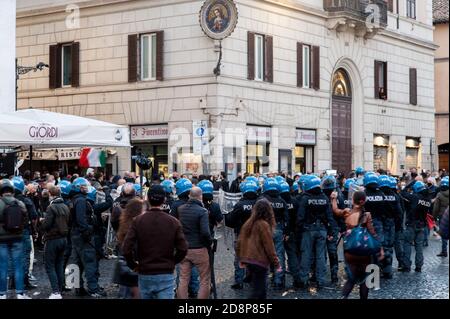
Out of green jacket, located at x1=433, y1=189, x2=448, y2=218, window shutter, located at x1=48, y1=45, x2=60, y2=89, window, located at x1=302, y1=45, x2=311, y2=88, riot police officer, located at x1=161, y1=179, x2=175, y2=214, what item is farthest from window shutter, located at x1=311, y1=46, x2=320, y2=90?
riot police officer, located at x1=161, y1=179, x2=175, y2=214

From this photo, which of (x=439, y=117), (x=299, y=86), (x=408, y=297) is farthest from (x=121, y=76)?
(x=439, y=117)

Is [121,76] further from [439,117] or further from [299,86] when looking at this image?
[439,117]

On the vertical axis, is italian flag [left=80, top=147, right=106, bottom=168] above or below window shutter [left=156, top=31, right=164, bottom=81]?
below

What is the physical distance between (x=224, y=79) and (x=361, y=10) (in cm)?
981

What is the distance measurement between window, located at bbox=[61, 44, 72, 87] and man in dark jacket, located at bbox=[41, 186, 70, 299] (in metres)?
20.8

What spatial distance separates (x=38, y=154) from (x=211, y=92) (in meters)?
7.68

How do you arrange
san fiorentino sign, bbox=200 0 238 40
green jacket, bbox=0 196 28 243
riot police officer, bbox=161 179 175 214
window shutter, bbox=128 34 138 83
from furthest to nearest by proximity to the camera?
1. window shutter, bbox=128 34 138 83
2. san fiorentino sign, bbox=200 0 238 40
3. riot police officer, bbox=161 179 175 214
4. green jacket, bbox=0 196 28 243

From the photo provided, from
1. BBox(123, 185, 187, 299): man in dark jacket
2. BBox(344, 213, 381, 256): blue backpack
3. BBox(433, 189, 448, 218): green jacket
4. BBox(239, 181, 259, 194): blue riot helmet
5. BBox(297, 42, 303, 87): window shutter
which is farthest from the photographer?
BBox(297, 42, 303, 87): window shutter

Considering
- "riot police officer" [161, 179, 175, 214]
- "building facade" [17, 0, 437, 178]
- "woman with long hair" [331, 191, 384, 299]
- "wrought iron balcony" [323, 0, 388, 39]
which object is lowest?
"woman with long hair" [331, 191, 384, 299]

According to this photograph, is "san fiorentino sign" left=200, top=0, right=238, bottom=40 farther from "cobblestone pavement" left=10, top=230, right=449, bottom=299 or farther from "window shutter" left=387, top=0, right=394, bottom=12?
"window shutter" left=387, top=0, right=394, bottom=12

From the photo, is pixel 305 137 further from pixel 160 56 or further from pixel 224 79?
pixel 160 56

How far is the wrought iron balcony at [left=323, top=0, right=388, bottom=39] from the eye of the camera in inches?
1339

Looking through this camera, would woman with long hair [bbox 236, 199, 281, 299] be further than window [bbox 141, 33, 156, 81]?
No

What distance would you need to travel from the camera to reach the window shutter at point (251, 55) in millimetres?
29844
